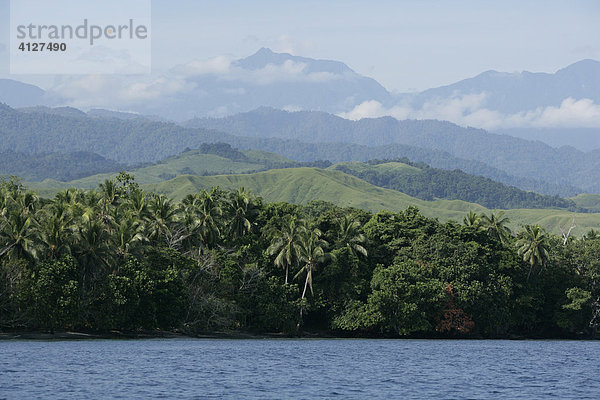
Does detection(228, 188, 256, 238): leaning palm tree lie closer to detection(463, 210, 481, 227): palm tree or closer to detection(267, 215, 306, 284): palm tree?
detection(267, 215, 306, 284): palm tree

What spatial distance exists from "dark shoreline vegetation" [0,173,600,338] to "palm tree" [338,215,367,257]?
0.21 m

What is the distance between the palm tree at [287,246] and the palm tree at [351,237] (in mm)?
6813

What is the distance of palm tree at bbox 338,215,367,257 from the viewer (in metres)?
119

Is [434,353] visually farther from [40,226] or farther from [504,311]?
[40,226]

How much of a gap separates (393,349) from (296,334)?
22709 millimetres

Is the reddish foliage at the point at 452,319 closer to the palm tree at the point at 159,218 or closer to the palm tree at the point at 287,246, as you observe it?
the palm tree at the point at 287,246

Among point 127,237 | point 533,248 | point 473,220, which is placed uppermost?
point 473,220

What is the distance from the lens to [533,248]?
12850 cm

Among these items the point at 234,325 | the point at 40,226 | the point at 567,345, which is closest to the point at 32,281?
the point at 40,226

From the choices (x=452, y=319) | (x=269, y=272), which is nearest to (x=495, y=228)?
(x=452, y=319)

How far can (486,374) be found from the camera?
7162 centimetres

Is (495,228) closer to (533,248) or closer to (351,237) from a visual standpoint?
(533,248)

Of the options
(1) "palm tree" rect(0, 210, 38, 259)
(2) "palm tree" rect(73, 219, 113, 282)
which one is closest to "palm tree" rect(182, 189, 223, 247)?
(2) "palm tree" rect(73, 219, 113, 282)

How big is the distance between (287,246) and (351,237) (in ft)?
37.6
